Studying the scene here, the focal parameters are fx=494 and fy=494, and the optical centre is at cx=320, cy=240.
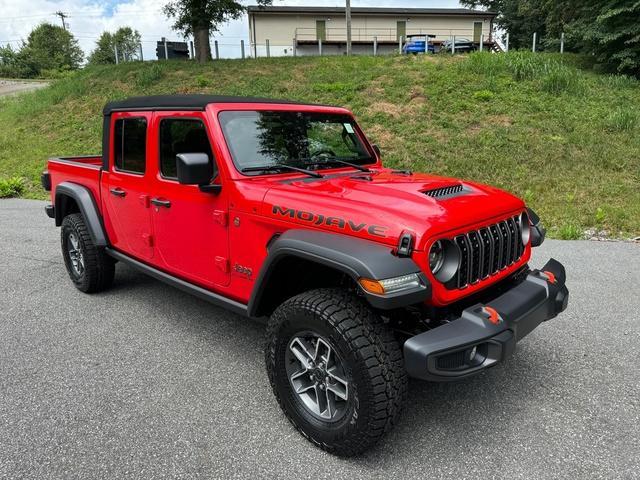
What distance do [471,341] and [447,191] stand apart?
1017mm

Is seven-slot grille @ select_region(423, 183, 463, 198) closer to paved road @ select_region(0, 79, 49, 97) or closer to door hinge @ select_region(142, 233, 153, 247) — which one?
door hinge @ select_region(142, 233, 153, 247)

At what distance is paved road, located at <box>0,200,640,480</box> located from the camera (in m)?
2.43

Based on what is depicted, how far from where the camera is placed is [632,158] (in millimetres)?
9867

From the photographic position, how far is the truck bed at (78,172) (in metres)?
4.53

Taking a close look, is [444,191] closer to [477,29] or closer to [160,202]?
[160,202]

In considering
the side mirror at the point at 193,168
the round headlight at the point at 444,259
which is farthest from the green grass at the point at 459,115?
the side mirror at the point at 193,168

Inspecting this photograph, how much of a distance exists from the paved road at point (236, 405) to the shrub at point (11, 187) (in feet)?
26.0

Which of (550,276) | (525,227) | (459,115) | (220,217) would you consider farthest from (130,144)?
(459,115)

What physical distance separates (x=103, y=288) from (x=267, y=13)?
1389 inches

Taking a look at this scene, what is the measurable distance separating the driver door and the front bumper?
4.83 feet

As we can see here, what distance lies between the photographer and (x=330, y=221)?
2.58 meters

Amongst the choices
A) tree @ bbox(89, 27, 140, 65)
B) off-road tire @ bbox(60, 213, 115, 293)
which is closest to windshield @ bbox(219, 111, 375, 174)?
off-road tire @ bbox(60, 213, 115, 293)

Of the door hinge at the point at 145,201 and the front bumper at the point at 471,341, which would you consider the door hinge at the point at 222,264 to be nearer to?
the door hinge at the point at 145,201

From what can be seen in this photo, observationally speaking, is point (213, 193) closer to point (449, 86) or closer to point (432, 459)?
point (432, 459)
